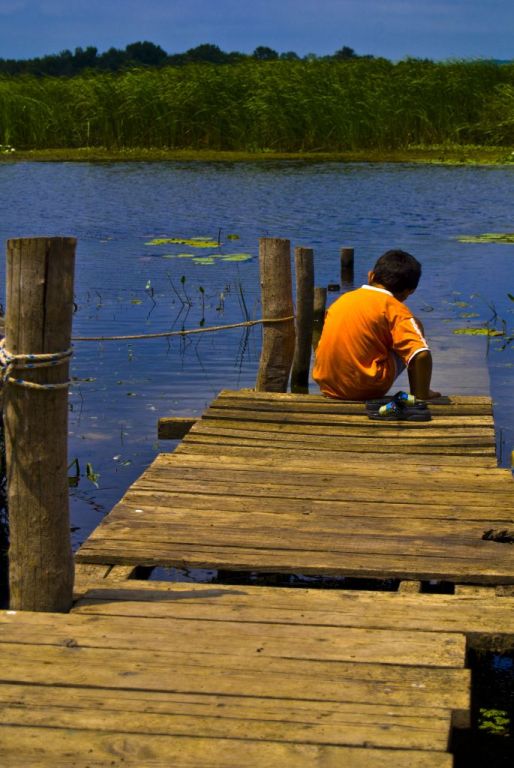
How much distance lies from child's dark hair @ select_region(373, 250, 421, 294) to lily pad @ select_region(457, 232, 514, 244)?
1025cm

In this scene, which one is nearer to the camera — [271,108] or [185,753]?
[185,753]

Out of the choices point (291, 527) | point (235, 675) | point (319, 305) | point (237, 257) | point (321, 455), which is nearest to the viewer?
point (235, 675)

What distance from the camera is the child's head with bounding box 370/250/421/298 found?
7.49 metres

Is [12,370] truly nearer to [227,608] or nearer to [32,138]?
[227,608]

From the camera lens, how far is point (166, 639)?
414 centimetres

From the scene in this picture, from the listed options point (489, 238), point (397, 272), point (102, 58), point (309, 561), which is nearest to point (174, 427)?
point (397, 272)

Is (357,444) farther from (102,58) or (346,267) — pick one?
(102,58)

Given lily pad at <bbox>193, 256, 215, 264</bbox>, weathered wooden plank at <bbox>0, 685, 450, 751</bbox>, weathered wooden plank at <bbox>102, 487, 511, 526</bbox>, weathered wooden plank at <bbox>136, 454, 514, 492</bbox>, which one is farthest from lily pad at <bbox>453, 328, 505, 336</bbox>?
weathered wooden plank at <bbox>0, 685, 450, 751</bbox>

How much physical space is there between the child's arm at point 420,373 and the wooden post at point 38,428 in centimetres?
339

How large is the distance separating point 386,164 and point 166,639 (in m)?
25.5

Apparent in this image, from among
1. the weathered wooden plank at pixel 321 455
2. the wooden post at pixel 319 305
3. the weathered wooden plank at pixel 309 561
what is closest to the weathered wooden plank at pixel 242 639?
the weathered wooden plank at pixel 309 561

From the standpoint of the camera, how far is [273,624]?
4297mm

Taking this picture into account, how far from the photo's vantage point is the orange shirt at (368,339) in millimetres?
7414

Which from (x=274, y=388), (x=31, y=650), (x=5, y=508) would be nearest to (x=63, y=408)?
(x=31, y=650)
